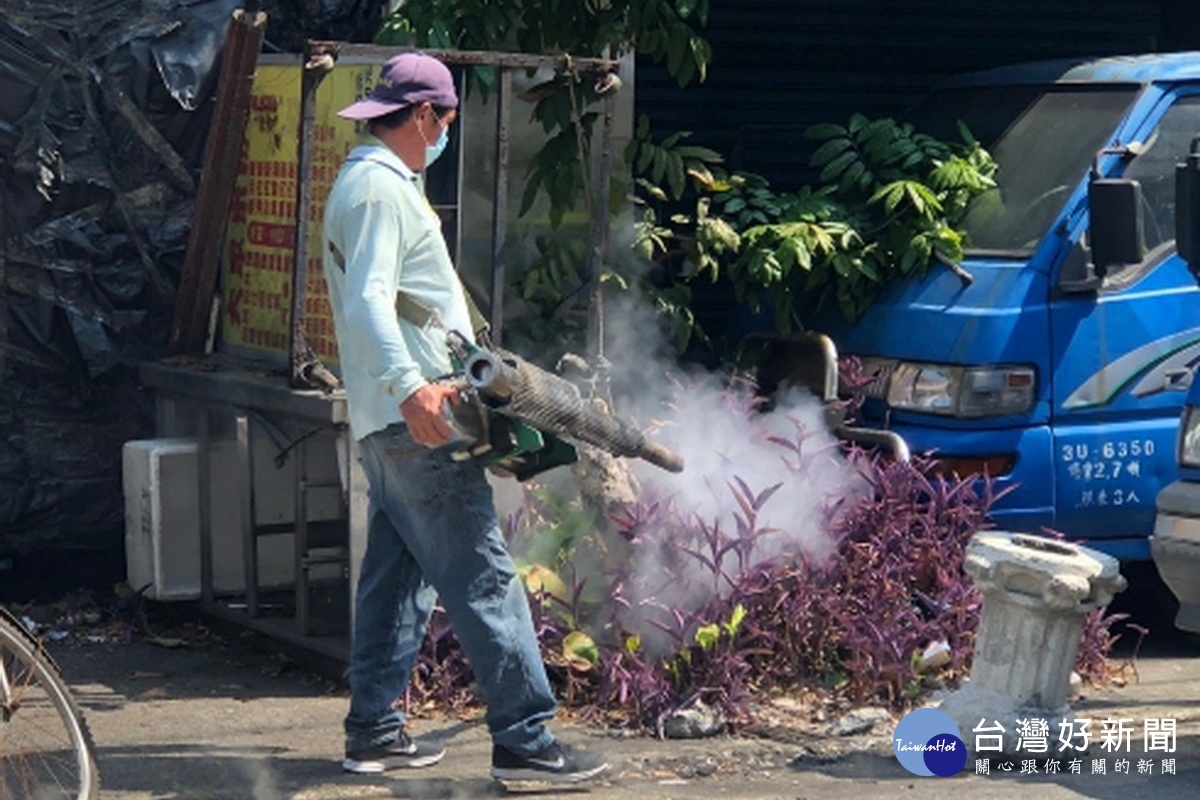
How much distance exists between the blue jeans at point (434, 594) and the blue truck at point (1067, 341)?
6.70ft

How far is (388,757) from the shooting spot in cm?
577

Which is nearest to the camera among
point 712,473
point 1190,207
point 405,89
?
point 405,89

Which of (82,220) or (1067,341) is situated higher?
(82,220)

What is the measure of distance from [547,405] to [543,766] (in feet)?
3.49

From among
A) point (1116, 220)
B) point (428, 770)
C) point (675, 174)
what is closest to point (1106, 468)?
point (1116, 220)

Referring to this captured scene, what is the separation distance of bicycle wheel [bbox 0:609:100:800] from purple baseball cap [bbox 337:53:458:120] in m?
1.68

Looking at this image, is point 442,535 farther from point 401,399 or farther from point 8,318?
point 8,318

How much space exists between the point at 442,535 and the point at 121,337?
277cm

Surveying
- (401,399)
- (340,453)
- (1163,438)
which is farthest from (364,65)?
(1163,438)

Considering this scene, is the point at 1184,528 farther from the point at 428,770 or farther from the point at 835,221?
the point at 428,770

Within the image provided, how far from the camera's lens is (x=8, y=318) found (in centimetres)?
761

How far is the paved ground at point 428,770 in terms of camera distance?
18.9ft

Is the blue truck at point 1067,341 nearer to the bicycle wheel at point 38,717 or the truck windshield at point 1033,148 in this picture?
→ the truck windshield at point 1033,148

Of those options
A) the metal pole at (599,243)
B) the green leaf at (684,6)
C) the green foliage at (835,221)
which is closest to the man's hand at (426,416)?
the metal pole at (599,243)
